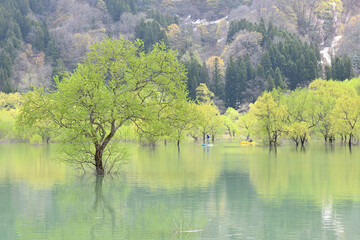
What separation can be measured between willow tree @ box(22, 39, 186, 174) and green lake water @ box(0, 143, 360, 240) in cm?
354

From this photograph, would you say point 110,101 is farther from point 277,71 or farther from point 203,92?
point 277,71

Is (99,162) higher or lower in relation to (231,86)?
lower

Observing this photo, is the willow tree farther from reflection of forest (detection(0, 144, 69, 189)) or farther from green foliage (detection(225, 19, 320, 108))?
green foliage (detection(225, 19, 320, 108))

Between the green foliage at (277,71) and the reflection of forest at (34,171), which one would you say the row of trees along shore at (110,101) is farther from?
the green foliage at (277,71)

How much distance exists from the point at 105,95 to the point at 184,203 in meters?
9.81

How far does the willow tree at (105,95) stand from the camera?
3362 centimetres

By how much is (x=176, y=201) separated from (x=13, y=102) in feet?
356

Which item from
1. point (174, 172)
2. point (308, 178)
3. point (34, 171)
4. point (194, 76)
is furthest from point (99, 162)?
point (194, 76)

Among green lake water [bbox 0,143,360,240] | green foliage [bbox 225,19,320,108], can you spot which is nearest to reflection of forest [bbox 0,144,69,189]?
green lake water [bbox 0,143,360,240]

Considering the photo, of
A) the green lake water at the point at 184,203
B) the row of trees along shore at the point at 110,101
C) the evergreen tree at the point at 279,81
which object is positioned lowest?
the green lake water at the point at 184,203

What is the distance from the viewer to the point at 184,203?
2664 cm

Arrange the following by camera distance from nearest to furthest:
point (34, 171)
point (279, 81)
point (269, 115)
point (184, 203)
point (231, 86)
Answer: point (184, 203), point (34, 171), point (269, 115), point (279, 81), point (231, 86)

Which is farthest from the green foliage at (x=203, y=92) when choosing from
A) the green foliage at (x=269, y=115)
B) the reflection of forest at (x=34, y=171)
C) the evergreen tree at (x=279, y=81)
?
the reflection of forest at (x=34, y=171)

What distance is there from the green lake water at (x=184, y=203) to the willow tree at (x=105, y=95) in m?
3.54
